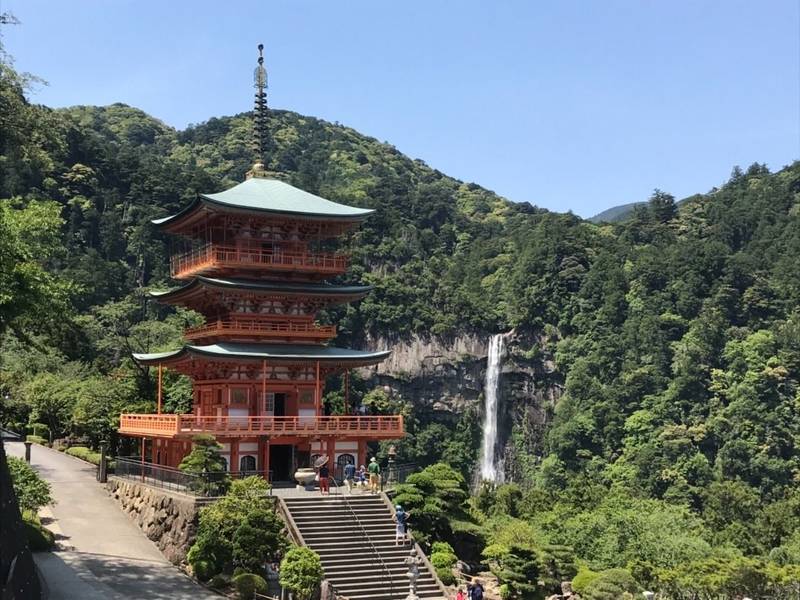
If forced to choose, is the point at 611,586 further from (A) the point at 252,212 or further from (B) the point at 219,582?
(A) the point at 252,212

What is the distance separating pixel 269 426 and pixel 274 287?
5.07m

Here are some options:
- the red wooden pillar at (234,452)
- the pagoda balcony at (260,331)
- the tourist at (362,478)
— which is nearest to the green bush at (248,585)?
the tourist at (362,478)

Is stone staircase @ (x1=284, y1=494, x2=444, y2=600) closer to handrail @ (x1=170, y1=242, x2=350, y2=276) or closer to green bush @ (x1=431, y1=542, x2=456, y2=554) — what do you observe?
green bush @ (x1=431, y1=542, x2=456, y2=554)

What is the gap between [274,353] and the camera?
32.5m

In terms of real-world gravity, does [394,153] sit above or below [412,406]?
above

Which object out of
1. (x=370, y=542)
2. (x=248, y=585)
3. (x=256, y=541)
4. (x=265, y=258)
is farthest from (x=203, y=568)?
(x=265, y=258)

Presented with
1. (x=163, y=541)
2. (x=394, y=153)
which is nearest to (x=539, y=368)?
(x=163, y=541)

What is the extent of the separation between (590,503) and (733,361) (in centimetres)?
4314

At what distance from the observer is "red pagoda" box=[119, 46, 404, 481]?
3167cm

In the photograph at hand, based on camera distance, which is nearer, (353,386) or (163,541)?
(163,541)

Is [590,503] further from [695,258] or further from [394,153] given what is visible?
[394,153]

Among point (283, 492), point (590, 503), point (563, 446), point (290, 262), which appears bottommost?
point (563, 446)

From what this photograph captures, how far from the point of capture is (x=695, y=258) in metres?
88.0

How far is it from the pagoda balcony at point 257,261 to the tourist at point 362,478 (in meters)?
7.27
